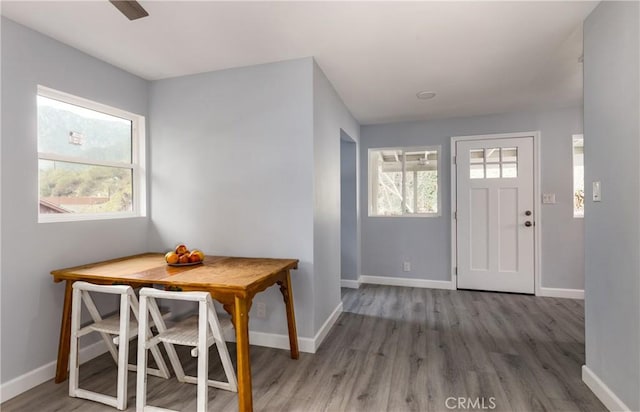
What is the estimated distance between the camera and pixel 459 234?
420 cm

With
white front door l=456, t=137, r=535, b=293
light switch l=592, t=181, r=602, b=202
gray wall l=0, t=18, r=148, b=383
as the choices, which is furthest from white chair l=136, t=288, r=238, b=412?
white front door l=456, t=137, r=535, b=293

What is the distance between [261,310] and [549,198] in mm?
3700

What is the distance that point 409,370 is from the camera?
2.21 m

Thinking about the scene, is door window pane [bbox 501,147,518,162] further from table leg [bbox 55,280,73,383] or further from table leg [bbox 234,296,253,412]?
table leg [bbox 55,280,73,383]

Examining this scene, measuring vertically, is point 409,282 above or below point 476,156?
below

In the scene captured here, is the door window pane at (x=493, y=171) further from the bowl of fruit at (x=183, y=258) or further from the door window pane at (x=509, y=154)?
the bowl of fruit at (x=183, y=258)

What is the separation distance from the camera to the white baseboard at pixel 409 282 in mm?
4293

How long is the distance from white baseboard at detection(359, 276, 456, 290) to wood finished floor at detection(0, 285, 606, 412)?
3.20ft

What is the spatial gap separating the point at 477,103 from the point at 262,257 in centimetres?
301

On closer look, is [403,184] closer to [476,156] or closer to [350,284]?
[476,156]

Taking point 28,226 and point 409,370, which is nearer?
point 28,226

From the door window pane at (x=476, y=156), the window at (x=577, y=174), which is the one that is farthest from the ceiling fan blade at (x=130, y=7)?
the window at (x=577, y=174)

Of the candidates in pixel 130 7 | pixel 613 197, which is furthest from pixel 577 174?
pixel 130 7

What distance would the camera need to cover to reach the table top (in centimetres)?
180
